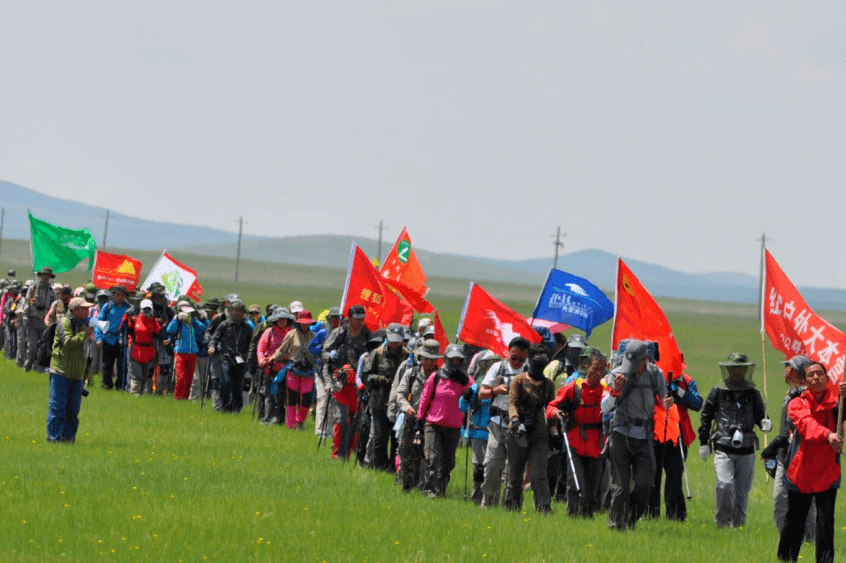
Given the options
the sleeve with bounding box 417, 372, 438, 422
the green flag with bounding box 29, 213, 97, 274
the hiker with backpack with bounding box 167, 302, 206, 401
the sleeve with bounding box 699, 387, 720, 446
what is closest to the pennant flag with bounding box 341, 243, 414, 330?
the sleeve with bounding box 417, 372, 438, 422

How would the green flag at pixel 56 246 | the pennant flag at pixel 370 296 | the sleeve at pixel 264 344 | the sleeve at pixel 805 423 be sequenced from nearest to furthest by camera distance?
the sleeve at pixel 805 423, the pennant flag at pixel 370 296, the sleeve at pixel 264 344, the green flag at pixel 56 246

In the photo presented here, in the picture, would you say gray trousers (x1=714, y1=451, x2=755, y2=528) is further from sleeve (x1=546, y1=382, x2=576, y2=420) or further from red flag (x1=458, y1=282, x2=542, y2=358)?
red flag (x1=458, y1=282, x2=542, y2=358)

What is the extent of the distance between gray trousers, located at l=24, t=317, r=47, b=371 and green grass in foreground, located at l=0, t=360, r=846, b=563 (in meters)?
9.42

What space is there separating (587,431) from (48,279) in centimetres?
1689

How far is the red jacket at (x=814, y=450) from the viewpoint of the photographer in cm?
1123

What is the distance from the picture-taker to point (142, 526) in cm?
1201

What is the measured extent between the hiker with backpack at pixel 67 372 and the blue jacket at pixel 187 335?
24.4ft

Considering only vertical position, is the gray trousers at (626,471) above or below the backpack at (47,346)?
below

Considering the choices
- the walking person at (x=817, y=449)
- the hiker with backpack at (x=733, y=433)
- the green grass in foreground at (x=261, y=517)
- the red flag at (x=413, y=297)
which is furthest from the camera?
the red flag at (x=413, y=297)

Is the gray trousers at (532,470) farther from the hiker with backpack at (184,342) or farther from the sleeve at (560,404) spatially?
the hiker with backpack at (184,342)

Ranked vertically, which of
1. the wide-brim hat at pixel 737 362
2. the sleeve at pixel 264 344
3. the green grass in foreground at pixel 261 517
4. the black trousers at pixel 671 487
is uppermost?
the wide-brim hat at pixel 737 362

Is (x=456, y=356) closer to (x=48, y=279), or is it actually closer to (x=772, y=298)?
(x=772, y=298)

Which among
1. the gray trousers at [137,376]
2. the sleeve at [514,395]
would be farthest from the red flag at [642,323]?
the gray trousers at [137,376]

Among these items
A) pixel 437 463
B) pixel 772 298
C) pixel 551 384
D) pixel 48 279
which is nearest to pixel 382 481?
pixel 437 463
